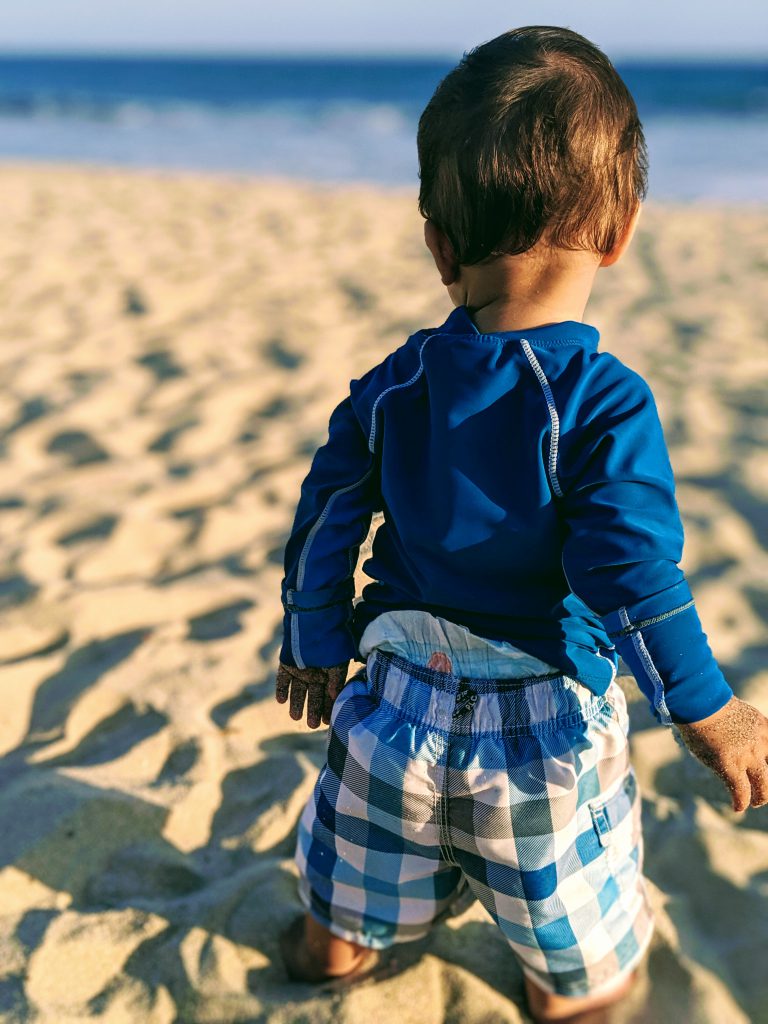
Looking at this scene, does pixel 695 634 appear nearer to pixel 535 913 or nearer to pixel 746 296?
pixel 535 913

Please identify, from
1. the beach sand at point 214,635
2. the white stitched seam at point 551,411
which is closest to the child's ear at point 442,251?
the white stitched seam at point 551,411

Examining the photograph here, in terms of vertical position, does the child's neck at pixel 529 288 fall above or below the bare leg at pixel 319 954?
above

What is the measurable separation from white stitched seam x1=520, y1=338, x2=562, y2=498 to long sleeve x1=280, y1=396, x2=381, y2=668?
282 mm

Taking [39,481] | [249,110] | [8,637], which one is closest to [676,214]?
[39,481]

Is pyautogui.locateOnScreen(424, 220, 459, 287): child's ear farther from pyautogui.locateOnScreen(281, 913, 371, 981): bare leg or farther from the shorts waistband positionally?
pyautogui.locateOnScreen(281, 913, 371, 981): bare leg

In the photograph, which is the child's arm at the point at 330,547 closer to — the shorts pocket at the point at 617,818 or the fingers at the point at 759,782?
the shorts pocket at the point at 617,818

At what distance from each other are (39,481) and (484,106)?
2503 millimetres

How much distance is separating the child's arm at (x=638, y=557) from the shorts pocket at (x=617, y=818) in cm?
20

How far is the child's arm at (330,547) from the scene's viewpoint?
53.2 inches

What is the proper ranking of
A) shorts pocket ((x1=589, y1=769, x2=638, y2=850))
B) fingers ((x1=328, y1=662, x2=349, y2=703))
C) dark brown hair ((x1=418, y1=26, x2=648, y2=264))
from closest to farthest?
1. dark brown hair ((x1=418, y1=26, x2=648, y2=264))
2. shorts pocket ((x1=589, y1=769, x2=638, y2=850))
3. fingers ((x1=328, y1=662, x2=349, y2=703))

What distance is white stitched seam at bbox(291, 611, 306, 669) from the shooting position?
1402 millimetres

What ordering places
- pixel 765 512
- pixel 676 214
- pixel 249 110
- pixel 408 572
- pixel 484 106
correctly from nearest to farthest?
pixel 484 106 → pixel 408 572 → pixel 765 512 → pixel 676 214 → pixel 249 110

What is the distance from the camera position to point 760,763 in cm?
119

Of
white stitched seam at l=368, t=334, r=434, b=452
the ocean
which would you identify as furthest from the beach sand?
the ocean
